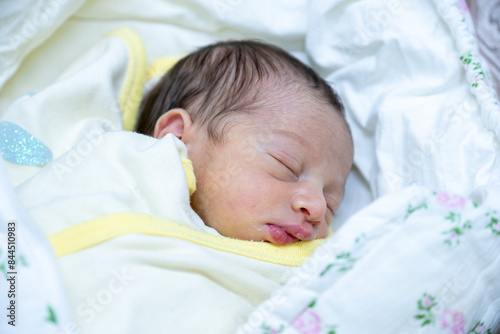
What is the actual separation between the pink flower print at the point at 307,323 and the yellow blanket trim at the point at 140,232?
0.81 ft

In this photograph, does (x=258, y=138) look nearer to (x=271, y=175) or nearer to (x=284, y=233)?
(x=271, y=175)

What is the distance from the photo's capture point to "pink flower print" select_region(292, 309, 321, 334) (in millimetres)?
793

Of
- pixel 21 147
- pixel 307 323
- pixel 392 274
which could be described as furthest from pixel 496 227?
pixel 21 147

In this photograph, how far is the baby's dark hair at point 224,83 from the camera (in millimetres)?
1207

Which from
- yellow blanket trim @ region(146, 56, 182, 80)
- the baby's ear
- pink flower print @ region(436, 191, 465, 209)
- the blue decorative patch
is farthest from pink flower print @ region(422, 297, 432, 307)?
yellow blanket trim @ region(146, 56, 182, 80)

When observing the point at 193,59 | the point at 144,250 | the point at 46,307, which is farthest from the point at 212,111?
the point at 46,307

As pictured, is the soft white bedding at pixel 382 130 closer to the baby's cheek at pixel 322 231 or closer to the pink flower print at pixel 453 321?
the pink flower print at pixel 453 321

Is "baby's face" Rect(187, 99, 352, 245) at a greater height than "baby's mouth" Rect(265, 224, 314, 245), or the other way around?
"baby's face" Rect(187, 99, 352, 245)

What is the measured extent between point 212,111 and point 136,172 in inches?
10.9

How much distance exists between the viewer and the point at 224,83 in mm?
1248

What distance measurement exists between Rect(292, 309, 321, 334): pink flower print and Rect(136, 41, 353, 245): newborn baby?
299mm

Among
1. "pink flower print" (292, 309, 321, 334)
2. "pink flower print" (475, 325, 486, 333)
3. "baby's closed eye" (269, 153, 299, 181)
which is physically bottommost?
"pink flower print" (475, 325, 486, 333)

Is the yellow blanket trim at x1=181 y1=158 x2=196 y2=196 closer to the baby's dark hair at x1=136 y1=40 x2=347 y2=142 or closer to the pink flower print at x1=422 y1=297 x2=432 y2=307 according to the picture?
the baby's dark hair at x1=136 y1=40 x2=347 y2=142

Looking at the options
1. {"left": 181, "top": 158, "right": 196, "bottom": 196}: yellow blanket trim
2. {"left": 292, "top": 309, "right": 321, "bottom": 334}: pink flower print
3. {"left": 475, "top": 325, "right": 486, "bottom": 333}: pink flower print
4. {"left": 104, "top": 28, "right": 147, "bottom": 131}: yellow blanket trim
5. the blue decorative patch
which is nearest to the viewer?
{"left": 292, "top": 309, "right": 321, "bottom": 334}: pink flower print
